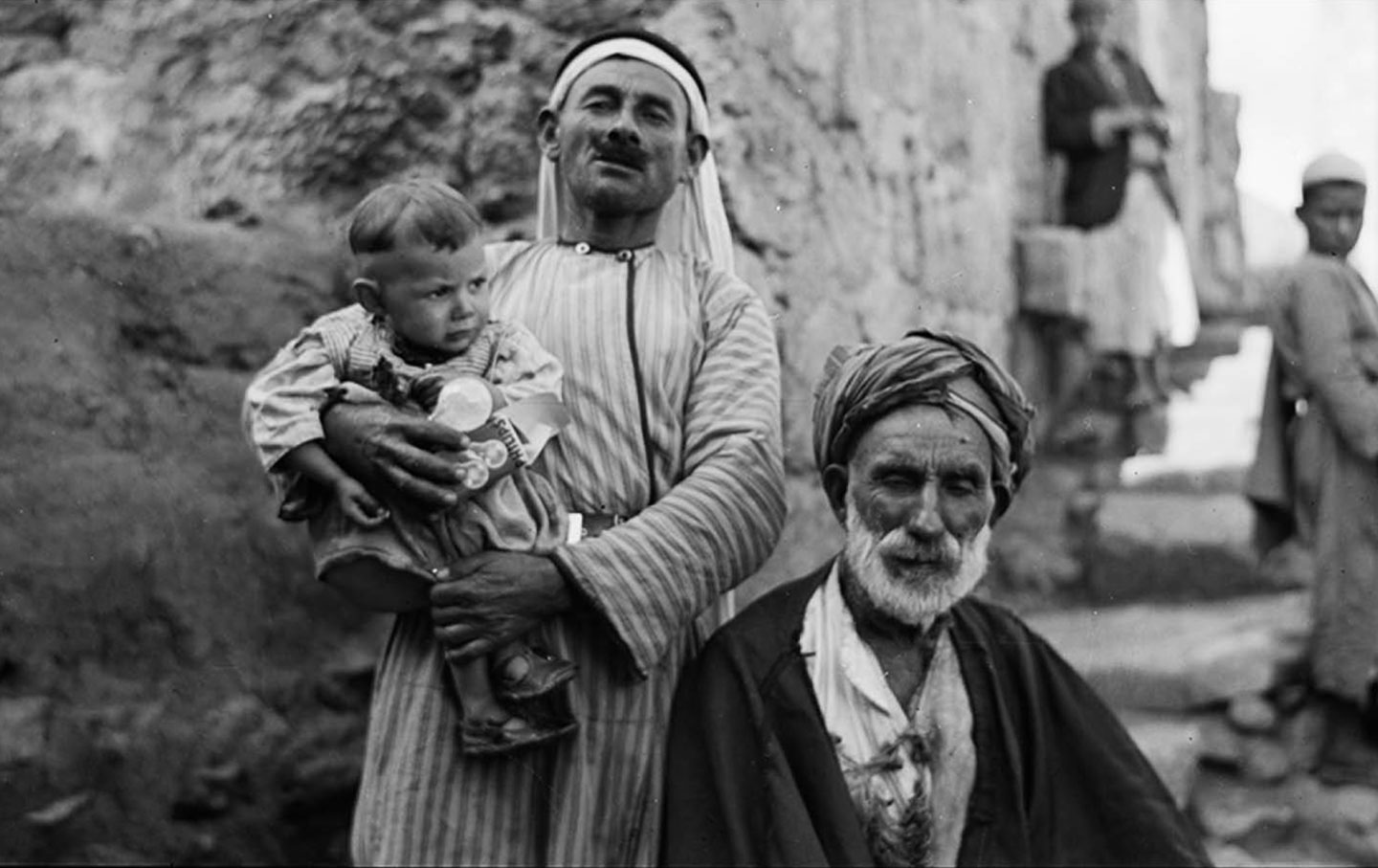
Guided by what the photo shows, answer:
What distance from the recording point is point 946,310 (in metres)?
6.06

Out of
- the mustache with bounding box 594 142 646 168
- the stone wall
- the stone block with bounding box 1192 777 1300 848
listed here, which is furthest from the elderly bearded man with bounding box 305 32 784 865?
the stone block with bounding box 1192 777 1300 848

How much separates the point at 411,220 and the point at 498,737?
2.65 feet

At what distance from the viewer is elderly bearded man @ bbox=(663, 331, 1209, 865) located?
249 centimetres

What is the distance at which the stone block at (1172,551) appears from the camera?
666 cm

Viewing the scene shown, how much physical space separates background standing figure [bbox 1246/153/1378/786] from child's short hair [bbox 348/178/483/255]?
152 inches

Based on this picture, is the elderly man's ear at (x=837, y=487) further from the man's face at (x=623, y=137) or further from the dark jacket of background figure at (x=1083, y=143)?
the dark jacket of background figure at (x=1083, y=143)

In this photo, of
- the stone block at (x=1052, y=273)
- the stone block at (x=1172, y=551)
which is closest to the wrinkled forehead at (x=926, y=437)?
the stone block at (x=1172, y=551)

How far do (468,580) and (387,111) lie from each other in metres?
2.03

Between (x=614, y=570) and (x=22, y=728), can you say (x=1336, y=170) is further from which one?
(x=22, y=728)

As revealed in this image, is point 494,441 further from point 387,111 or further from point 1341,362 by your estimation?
point 1341,362

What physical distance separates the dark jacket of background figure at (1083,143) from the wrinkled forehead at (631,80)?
5.62 meters

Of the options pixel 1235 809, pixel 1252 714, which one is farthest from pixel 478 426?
pixel 1252 714

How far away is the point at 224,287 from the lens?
365 centimetres

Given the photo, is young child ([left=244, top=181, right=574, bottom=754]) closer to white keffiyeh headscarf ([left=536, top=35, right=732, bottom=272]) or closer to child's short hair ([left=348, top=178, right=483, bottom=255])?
child's short hair ([left=348, top=178, right=483, bottom=255])
